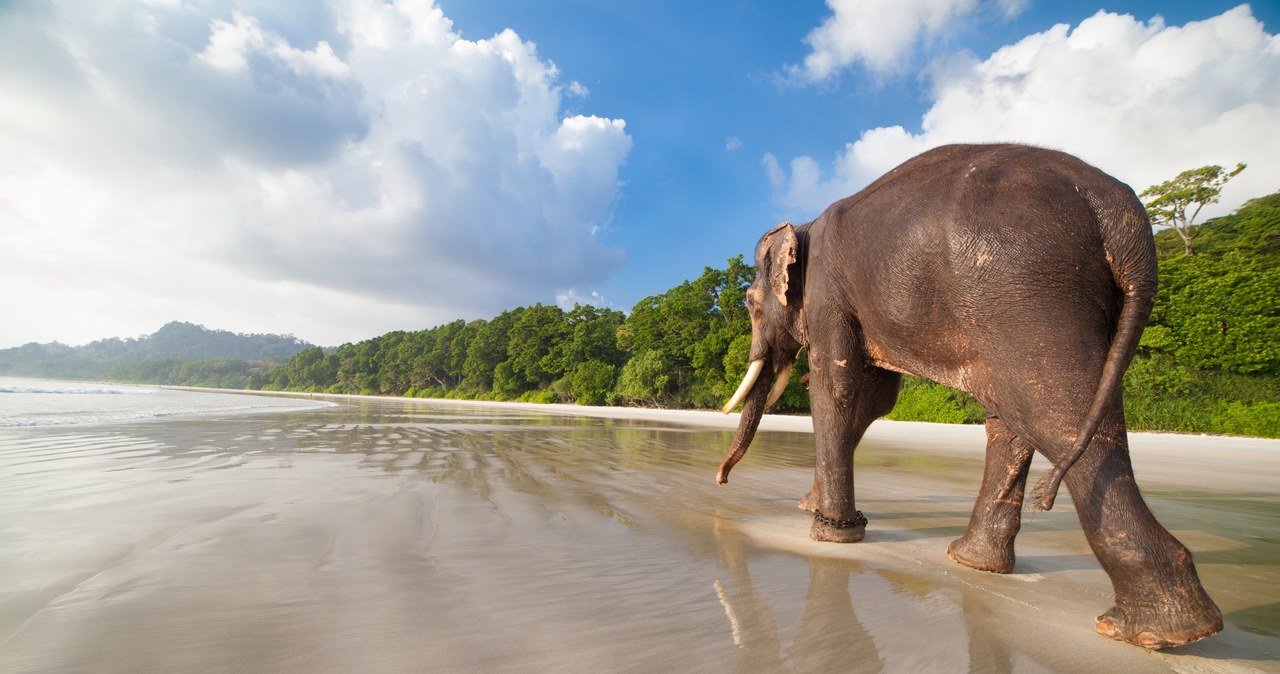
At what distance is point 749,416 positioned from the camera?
4.69 meters

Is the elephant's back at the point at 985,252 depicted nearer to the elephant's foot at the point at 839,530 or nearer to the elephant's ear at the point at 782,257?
the elephant's ear at the point at 782,257

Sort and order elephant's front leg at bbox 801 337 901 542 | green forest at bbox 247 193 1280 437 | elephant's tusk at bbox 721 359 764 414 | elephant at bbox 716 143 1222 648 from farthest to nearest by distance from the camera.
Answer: green forest at bbox 247 193 1280 437 < elephant's tusk at bbox 721 359 764 414 < elephant's front leg at bbox 801 337 901 542 < elephant at bbox 716 143 1222 648

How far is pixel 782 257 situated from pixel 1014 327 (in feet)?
5.93

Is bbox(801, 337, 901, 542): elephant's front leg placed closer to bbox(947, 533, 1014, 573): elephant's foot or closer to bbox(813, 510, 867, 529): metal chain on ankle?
bbox(813, 510, 867, 529): metal chain on ankle

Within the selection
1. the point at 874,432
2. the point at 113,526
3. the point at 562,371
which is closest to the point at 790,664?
the point at 113,526

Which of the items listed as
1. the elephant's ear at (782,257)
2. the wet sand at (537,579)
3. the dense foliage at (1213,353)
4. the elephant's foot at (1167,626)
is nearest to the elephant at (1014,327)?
the elephant's foot at (1167,626)

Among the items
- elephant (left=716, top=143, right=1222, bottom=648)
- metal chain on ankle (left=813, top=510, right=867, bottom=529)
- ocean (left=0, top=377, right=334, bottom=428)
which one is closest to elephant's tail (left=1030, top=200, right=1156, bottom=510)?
elephant (left=716, top=143, right=1222, bottom=648)

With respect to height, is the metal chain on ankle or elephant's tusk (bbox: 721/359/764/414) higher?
elephant's tusk (bbox: 721/359/764/414)

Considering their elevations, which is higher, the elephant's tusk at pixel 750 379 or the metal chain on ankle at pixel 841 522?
the elephant's tusk at pixel 750 379

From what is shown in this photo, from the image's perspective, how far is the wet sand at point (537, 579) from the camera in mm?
1950

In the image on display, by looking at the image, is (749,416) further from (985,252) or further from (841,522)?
(985,252)

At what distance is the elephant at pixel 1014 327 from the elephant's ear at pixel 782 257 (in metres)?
0.26

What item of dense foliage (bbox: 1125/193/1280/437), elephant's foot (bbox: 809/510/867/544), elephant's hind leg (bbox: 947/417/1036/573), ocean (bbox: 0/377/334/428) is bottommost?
ocean (bbox: 0/377/334/428)

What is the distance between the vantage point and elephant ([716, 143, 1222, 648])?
205cm
